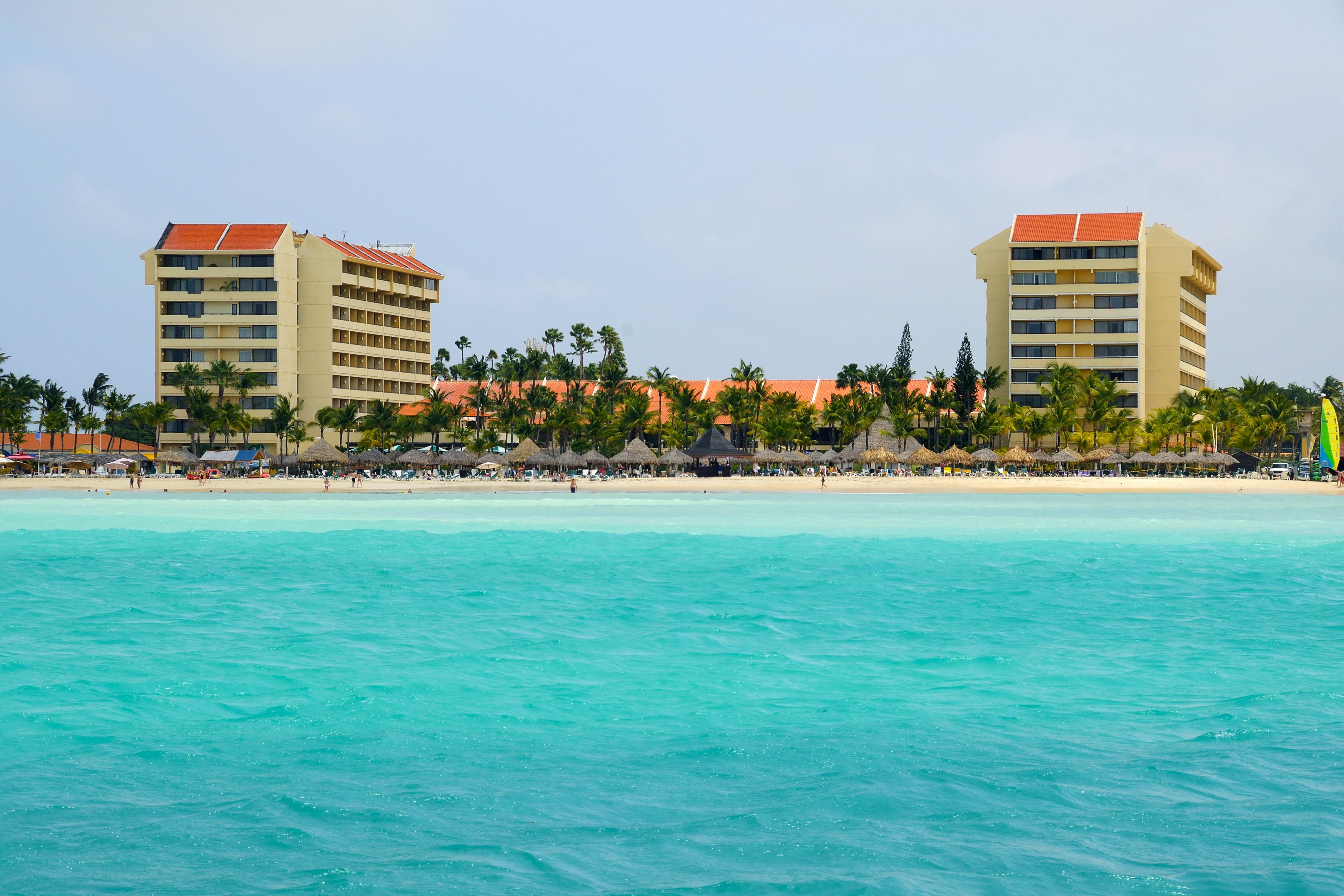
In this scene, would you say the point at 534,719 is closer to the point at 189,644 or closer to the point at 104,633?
the point at 189,644

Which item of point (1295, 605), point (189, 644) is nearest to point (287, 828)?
point (189, 644)

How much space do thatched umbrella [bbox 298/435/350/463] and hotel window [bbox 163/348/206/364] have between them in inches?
853

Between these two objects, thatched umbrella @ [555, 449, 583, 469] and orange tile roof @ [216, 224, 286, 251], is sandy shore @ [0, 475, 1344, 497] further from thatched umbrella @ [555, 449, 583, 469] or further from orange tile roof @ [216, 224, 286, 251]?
orange tile roof @ [216, 224, 286, 251]

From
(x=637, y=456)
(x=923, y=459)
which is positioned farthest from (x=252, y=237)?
(x=923, y=459)

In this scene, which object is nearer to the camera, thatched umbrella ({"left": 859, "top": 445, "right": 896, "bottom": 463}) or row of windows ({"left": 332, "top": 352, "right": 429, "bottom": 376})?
thatched umbrella ({"left": 859, "top": 445, "right": 896, "bottom": 463})

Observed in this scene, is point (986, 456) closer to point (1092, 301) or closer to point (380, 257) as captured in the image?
point (1092, 301)

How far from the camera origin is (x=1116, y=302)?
9806 centimetres

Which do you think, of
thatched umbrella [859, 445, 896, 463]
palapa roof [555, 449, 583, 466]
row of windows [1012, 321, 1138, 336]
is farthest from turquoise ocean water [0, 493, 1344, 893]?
row of windows [1012, 321, 1138, 336]

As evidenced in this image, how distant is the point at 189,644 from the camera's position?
57.3ft

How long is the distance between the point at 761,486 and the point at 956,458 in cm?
1769

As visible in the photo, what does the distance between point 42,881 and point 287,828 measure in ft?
5.30

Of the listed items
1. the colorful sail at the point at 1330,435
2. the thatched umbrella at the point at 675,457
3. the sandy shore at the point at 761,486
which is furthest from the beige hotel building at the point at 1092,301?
the thatched umbrella at the point at 675,457

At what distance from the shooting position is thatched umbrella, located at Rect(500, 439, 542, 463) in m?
82.8

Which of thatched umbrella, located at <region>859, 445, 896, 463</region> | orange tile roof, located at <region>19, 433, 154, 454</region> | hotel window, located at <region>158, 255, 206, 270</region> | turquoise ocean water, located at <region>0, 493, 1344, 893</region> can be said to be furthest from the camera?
orange tile roof, located at <region>19, 433, 154, 454</region>
